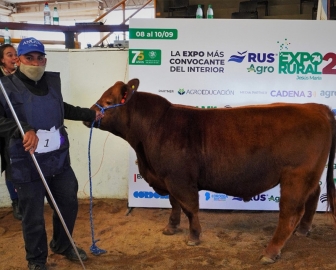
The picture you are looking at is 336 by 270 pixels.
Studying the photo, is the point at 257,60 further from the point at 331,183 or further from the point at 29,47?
the point at 29,47

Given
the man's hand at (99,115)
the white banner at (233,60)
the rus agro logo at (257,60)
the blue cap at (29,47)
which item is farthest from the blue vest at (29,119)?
the rus agro logo at (257,60)

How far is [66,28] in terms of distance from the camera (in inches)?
194

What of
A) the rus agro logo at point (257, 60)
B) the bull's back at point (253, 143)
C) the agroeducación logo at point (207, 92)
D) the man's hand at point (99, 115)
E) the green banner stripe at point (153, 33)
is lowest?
the bull's back at point (253, 143)

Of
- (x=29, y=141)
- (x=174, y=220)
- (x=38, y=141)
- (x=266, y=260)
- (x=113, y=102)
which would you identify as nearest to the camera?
(x=29, y=141)

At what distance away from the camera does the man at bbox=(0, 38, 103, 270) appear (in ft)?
9.03

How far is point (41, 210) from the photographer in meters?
2.90

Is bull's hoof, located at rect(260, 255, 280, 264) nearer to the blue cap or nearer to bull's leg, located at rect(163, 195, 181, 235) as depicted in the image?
bull's leg, located at rect(163, 195, 181, 235)

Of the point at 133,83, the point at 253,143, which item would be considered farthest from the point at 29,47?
the point at 253,143

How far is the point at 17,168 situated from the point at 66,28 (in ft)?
8.90

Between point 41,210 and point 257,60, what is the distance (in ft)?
9.31

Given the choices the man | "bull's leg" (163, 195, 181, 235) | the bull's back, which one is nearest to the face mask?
the man

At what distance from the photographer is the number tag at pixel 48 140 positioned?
2.83 meters

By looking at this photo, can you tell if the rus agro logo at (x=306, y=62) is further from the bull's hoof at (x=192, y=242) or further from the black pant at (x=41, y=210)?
the black pant at (x=41, y=210)

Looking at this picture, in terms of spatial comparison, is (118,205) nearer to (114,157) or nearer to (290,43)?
(114,157)
